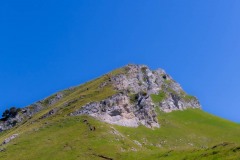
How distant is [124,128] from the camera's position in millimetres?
104812

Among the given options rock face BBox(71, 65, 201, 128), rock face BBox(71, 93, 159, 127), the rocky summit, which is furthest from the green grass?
the rocky summit

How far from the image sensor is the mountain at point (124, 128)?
79188 mm

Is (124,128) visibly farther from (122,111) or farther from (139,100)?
(139,100)

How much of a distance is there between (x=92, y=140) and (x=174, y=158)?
25.3 m

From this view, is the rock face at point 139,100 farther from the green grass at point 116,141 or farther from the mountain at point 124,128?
the green grass at point 116,141

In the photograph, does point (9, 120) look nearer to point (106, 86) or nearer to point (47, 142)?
point (106, 86)

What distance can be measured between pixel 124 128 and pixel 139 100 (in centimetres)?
1779

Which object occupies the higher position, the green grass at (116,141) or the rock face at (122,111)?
the rock face at (122,111)

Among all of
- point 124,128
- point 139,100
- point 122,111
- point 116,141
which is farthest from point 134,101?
point 116,141

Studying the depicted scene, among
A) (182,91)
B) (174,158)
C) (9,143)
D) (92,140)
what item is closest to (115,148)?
(92,140)

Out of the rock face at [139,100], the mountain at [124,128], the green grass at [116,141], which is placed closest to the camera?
the green grass at [116,141]

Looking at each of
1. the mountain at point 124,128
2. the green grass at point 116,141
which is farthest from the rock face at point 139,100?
the green grass at point 116,141

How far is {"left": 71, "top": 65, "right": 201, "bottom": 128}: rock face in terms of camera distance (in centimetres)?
10994

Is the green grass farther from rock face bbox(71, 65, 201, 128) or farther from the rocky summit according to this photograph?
the rocky summit
